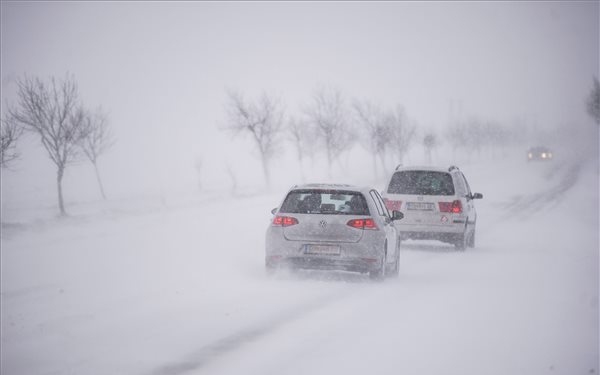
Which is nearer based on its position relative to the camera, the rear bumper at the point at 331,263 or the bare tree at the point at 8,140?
the rear bumper at the point at 331,263

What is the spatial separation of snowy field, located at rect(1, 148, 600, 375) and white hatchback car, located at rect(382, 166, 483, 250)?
1.90ft

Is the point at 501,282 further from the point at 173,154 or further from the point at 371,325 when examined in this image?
the point at 173,154

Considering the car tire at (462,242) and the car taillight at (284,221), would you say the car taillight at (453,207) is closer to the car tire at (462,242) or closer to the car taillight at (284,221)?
the car tire at (462,242)

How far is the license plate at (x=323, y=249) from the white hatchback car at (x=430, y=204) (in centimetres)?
451

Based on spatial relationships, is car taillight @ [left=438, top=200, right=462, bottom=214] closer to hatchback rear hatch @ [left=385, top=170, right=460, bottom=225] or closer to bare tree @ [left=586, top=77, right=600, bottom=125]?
hatchback rear hatch @ [left=385, top=170, right=460, bottom=225]

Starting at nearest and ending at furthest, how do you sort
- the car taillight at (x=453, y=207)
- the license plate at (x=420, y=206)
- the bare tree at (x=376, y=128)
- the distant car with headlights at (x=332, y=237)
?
the distant car with headlights at (x=332, y=237) → the car taillight at (x=453, y=207) → the license plate at (x=420, y=206) → the bare tree at (x=376, y=128)

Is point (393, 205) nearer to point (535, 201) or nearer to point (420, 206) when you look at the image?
point (420, 206)

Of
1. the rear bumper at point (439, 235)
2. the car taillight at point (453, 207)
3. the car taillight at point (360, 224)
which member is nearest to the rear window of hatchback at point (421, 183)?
the car taillight at point (453, 207)

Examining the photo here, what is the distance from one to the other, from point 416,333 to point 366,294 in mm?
2174

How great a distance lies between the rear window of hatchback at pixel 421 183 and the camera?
499 inches

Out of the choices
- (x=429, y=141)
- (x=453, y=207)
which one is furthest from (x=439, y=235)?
(x=429, y=141)

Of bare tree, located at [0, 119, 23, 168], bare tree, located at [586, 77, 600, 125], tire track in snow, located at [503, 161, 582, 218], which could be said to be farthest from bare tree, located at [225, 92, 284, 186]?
bare tree, located at [586, 77, 600, 125]

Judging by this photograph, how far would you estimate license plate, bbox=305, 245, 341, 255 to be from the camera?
334 inches

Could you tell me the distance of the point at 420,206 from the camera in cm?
1261
